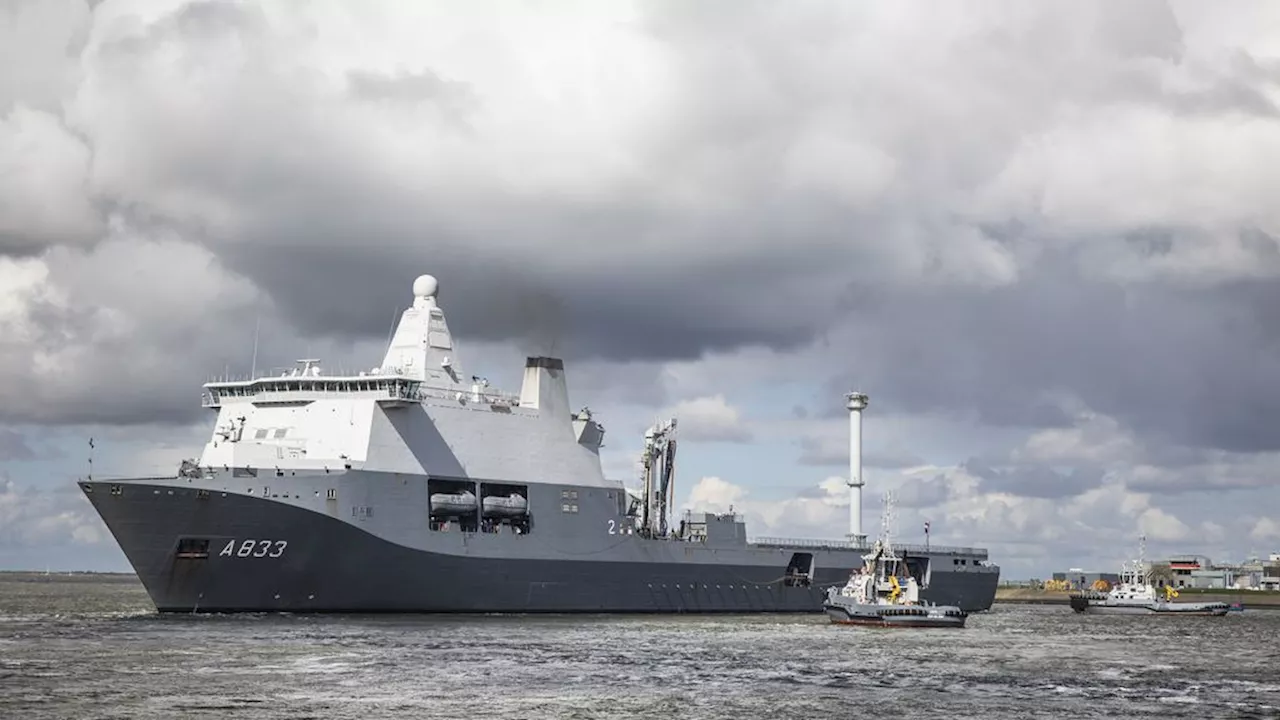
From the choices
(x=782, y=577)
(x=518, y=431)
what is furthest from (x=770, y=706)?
(x=782, y=577)

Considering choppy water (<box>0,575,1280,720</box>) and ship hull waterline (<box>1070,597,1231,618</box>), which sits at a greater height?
ship hull waterline (<box>1070,597,1231,618</box>)

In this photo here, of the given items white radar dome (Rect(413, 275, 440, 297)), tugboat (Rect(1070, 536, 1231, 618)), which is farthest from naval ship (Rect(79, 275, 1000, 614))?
tugboat (Rect(1070, 536, 1231, 618))

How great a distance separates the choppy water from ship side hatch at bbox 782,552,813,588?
11772 millimetres

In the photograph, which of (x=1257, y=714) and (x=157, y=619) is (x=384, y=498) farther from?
(x=1257, y=714)

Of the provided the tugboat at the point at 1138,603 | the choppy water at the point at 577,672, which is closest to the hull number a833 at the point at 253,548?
the choppy water at the point at 577,672

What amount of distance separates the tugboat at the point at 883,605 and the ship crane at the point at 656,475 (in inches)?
304

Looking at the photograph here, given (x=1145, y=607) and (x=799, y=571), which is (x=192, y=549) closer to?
(x=799, y=571)

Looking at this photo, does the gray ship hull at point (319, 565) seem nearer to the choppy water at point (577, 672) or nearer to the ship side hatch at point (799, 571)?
the choppy water at point (577, 672)

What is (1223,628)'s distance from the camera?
72.5 metres

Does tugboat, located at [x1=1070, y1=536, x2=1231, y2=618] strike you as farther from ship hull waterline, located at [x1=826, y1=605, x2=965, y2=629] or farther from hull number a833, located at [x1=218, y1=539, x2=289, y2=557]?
hull number a833, located at [x1=218, y1=539, x2=289, y2=557]

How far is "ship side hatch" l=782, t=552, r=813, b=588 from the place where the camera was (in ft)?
217

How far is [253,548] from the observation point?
45781 mm

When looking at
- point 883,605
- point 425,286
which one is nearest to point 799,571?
point 883,605

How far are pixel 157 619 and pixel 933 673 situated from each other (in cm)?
2568
